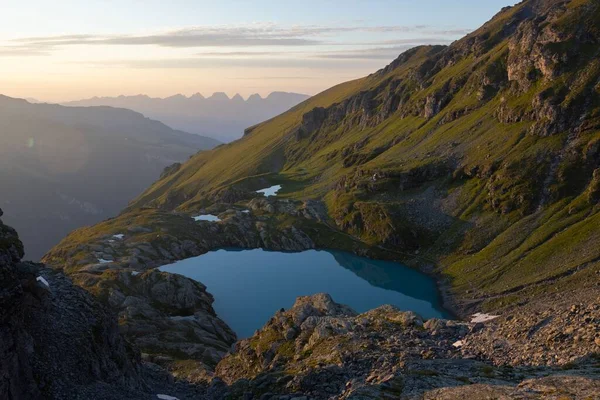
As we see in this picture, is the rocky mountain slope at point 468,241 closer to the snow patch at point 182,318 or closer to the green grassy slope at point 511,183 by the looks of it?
the green grassy slope at point 511,183

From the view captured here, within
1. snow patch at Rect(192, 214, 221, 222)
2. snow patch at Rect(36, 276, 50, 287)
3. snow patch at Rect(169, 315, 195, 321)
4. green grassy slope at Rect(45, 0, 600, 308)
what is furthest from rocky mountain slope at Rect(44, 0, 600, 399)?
snow patch at Rect(36, 276, 50, 287)

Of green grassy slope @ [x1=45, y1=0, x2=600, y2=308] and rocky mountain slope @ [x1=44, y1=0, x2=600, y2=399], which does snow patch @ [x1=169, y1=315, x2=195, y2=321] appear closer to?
rocky mountain slope @ [x1=44, y1=0, x2=600, y2=399]

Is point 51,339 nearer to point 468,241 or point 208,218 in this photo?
point 468,241

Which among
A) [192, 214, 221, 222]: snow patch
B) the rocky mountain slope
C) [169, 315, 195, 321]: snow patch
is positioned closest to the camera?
the rocky mountain slope

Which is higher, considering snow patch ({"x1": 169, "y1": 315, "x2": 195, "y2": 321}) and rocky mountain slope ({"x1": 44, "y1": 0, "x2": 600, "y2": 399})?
rocky mountain slope ({"x1": 44, "y1": 0, "x2": 600, "y2": 399})

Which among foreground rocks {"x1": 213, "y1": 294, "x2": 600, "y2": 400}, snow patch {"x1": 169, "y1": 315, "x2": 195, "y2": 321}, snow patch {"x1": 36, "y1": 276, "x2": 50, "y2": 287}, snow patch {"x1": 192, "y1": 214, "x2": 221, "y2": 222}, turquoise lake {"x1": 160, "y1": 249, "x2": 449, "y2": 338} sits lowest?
turquoise lake {"x1": 160, "y1": 249, "x2": 449, "y2": 338}

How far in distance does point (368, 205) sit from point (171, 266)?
74.4 metres

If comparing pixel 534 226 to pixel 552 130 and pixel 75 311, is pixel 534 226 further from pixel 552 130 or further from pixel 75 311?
pixel 75 311

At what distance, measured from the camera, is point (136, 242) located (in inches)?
6033

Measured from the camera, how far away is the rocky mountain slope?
39.7 meters

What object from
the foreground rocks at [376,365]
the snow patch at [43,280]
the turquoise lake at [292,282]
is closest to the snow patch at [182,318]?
the turquoise lake at [292,282]

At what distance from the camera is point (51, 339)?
44938mm

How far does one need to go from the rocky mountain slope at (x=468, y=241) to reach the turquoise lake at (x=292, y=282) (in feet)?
18.7

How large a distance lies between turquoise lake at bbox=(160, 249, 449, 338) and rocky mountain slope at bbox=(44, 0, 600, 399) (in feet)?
18.7
